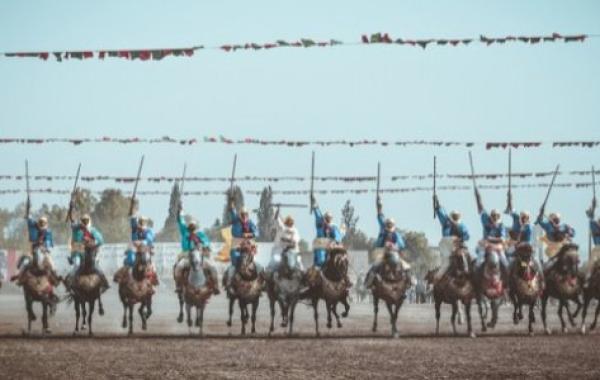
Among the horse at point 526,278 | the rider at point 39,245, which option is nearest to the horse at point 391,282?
the horse at point 526,278

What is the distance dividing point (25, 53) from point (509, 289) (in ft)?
48.4

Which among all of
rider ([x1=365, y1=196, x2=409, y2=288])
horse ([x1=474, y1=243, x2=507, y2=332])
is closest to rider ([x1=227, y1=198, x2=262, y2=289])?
rider ([x1=365, y1=196, x2=409, y2=288])

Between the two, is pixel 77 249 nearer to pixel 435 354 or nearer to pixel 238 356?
pixel 238 356

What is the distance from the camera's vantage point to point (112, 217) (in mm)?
124625

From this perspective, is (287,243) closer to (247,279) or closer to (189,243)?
(247,279)

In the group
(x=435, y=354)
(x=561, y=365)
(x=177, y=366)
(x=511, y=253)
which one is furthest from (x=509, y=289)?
(x=177, y=366)

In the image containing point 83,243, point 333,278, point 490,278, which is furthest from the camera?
point 83,243

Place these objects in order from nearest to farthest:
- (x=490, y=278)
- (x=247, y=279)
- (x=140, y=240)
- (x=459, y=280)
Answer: (x=459, y=280) → (x=490, y=278) → (x=247, y=279) → (x=140, y=240)

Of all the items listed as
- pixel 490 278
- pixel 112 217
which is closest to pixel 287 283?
pixel 490 278

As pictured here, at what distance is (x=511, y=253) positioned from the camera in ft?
111

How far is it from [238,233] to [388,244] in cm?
437

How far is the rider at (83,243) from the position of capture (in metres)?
31.7

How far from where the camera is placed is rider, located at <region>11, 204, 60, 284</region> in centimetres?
3116

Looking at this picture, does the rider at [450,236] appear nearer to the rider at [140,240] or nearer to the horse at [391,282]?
the horse at [391,282]
